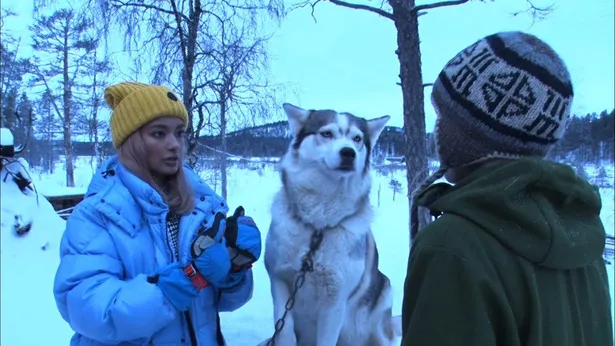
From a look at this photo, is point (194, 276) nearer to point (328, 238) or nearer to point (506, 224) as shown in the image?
point (506, 224)

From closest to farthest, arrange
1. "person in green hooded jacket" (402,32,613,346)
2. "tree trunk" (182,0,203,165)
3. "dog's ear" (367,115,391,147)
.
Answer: "person in green hooded jacket" (402,32,613,346) < "dog's ear" (367,115,391,147) < "tree trunk" (182,0,203,165)

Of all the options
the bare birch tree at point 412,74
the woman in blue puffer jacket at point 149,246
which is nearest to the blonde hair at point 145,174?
the woman in blue puffer jacket at point 149,246

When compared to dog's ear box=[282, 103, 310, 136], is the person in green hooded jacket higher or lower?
lower

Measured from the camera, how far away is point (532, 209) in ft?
2.56

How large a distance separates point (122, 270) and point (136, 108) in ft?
2.06

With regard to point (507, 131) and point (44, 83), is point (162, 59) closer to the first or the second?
point (507, 131)

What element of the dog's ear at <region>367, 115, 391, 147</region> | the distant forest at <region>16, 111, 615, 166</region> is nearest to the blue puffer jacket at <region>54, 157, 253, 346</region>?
the dog's ear at <region>367, 115, 391, 147</region>

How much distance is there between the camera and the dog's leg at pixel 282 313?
2639 millimetres

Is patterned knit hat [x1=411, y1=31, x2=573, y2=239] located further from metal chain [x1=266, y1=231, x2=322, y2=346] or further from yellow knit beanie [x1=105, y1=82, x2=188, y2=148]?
metal chain [x1=266, y1=231, x2=322, y2=346]

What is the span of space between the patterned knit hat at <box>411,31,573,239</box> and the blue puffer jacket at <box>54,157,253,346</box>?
1082mm

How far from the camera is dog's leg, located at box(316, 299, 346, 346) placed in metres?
2.63

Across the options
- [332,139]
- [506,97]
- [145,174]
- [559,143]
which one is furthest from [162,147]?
[559,143]

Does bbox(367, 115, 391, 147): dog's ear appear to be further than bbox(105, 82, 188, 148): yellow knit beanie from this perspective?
Yes

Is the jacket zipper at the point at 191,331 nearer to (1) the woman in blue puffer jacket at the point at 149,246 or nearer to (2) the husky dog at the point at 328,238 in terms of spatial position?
(1) the woman in blue puffer jacket at the point at 149,246
